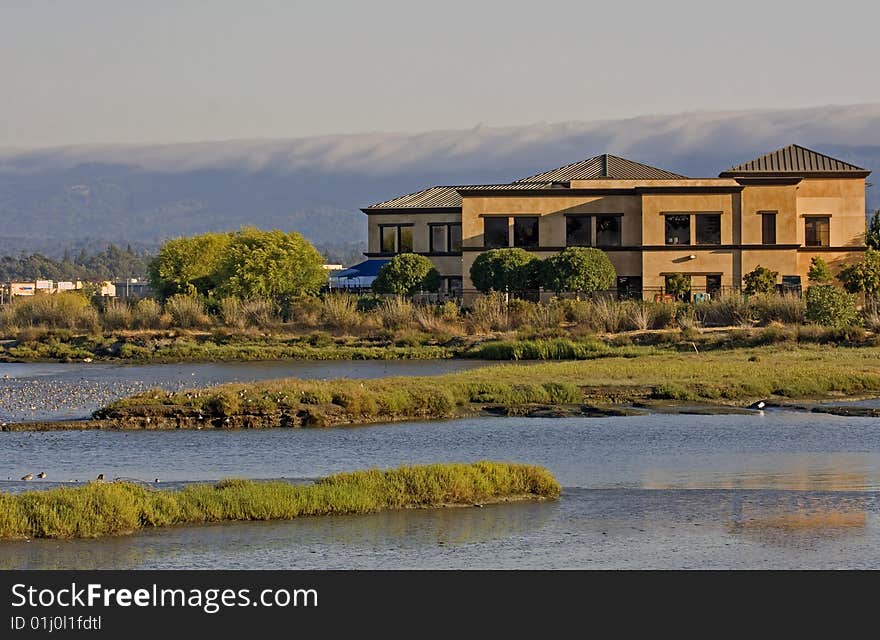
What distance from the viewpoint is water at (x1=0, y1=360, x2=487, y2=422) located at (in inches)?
1463

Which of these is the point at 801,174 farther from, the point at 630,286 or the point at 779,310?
the point at 779,310

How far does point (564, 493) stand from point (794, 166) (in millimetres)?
54183

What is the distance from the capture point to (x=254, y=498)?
21.5 m

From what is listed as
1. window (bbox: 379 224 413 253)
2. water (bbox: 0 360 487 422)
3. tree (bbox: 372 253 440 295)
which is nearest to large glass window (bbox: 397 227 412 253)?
window (bbox: 379 224 413 253)

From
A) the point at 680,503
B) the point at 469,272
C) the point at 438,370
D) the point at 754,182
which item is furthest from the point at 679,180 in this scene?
the point at 680,503

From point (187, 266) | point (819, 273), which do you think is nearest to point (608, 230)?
point (819, 273)

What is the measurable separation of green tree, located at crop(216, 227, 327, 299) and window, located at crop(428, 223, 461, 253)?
6556mm

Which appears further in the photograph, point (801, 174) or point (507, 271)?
point (801, 174)

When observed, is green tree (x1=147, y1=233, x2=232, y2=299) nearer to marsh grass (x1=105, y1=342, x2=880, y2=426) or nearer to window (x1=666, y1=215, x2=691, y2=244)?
window (x1=666, y1=215, x2=691, y2=244)

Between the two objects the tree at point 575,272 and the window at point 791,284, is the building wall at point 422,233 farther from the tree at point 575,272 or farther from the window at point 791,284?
the window at point 791,284

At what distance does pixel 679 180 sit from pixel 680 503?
50.2 m

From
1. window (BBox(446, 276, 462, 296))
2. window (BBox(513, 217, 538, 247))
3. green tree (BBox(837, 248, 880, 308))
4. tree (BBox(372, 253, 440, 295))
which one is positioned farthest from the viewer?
window (BBox(446, 276, 462, 296))
